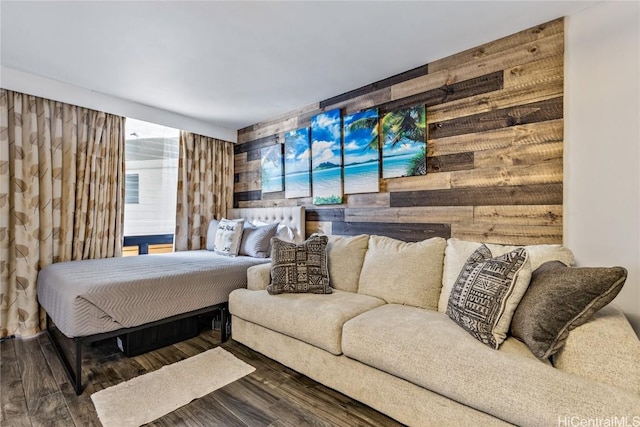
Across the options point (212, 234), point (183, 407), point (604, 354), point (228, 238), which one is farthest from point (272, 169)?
point (604, 354)

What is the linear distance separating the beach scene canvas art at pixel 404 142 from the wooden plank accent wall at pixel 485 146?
0.24 feet

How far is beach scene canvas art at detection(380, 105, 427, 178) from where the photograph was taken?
2658 mm

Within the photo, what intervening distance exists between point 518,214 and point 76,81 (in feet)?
13.7

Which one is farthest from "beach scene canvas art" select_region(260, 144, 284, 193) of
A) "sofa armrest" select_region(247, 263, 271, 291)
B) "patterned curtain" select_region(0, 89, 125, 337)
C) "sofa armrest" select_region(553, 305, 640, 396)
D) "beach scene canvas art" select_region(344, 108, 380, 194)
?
"sofa armrest" select_region(553, 305, 640, 396)

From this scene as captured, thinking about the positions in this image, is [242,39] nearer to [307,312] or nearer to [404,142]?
[404,142]

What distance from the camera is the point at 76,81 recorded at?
116 inches

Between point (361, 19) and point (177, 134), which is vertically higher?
point (361, 19)

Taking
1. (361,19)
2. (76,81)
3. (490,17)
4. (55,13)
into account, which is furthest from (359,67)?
(76,81)

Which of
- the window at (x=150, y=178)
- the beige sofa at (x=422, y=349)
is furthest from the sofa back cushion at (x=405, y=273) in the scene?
the window at (x=150, y=178)

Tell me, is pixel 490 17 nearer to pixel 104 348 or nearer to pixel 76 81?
pixel 76 81

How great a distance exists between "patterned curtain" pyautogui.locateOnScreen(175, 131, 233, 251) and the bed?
956mm

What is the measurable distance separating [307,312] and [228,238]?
1961mm

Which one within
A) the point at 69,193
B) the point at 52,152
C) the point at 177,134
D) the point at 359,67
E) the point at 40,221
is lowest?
the point at 40,221

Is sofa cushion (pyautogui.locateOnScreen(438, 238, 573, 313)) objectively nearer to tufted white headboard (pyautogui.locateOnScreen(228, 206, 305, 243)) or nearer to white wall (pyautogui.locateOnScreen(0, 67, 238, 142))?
tufted white headboard (pyautogui.locateOnScreen(228, 206, 305, 243))
